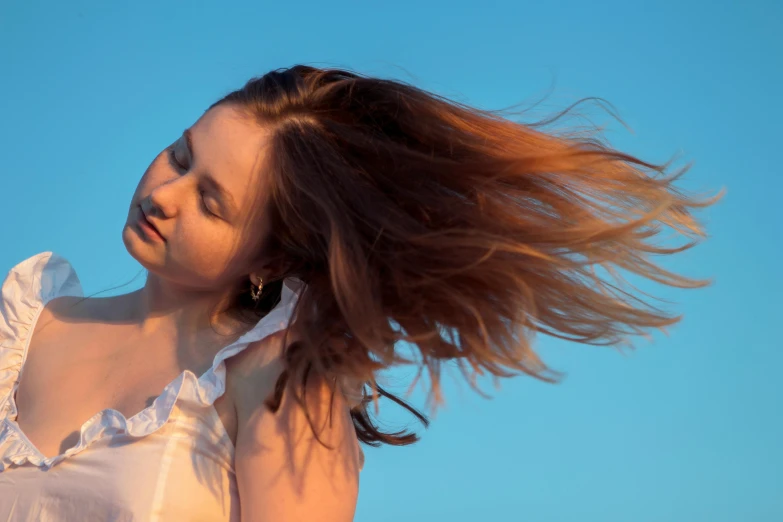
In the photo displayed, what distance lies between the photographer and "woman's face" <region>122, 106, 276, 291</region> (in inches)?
103

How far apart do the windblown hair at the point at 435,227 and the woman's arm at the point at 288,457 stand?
8 cm

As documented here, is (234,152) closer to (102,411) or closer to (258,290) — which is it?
(258,290)

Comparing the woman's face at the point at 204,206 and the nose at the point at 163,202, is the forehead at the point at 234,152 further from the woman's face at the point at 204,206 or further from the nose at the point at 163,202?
the nose at the point at 163,202

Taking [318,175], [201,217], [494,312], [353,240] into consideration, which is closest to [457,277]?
[494,312]

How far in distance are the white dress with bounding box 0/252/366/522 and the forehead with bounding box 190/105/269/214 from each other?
1.21 ft

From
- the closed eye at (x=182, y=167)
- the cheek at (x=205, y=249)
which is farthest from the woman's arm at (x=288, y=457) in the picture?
the closed eye at (x=182, y=167)

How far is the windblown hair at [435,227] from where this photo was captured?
253cm

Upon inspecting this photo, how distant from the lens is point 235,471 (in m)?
2.50

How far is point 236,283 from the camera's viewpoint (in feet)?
9.45

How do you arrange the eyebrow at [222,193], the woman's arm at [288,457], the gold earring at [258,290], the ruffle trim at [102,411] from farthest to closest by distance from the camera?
1. the gold earring at [258,290]
2. the eyebrow at [222,193]
3. the ruffle trim at [102,411]
4. the woman's arm at [288,457]

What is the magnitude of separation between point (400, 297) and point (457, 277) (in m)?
0.17

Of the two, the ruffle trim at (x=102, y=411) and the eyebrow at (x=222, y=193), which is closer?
the ruffle trim at (x=102, y=411)

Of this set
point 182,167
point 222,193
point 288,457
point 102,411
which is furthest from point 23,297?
point 288,457

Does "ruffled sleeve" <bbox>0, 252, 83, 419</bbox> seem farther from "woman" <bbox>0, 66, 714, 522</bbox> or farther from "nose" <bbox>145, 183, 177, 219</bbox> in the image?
"nose" <bbox>145, 183, 177, 219</bbox>
